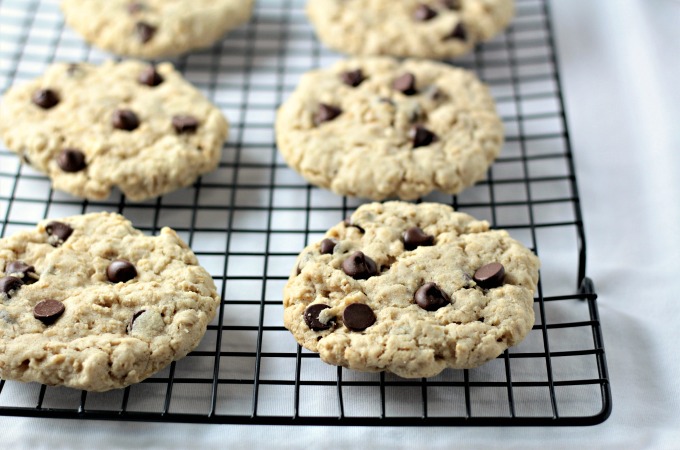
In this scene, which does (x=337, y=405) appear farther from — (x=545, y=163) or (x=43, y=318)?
(x=545, y=163)

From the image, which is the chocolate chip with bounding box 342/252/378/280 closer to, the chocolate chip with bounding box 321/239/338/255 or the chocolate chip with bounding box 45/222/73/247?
the chocolate chip with bounding box 321/239/338/255

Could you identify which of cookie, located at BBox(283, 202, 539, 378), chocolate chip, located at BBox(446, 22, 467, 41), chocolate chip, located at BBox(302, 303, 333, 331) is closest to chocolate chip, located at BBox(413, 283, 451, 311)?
cookie, located at BBox(283, 202, 539, 378)

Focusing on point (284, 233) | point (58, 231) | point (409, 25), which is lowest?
point (284, 233)

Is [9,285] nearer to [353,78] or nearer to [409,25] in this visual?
[353,78]

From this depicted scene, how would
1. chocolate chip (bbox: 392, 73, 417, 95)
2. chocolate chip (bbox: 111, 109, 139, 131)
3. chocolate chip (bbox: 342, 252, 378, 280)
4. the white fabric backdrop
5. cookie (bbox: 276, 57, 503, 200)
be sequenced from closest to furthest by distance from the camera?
the white fabric backdrop < chocolate chip (bbox: 342, 252, 378, 280) < cookie (bbox: 276, 57, 503, 200) < chocolate chip (bbox: 111, 109, 139, 131) < chocolate chip (bbox: 392, 73, 417, 95)

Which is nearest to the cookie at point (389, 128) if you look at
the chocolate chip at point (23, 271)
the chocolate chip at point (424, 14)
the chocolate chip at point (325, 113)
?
the chocolate chip at point (325, 113)

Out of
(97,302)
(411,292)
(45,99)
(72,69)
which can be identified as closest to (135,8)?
(72,69)

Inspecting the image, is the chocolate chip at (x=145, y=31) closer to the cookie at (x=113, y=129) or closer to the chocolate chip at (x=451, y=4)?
the cookie at (x=113, y=129)

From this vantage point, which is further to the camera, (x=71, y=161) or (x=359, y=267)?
(x=71, y=161)
